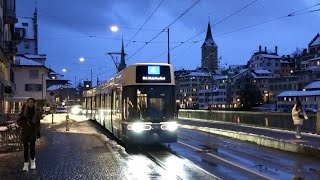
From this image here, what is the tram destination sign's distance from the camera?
747 inches

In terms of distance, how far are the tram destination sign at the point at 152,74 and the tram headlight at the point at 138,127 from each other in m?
1.75

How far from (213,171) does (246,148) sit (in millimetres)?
7297

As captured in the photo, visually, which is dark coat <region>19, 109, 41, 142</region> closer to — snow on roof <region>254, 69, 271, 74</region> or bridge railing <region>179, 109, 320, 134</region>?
bridge railing <region>179, 109, 320, 134</region>

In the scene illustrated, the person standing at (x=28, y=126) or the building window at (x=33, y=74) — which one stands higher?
the building window at (x=33, y=74)

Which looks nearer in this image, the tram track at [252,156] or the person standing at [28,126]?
the person standing at [28,126]

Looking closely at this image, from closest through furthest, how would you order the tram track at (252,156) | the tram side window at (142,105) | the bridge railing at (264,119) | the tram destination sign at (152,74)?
the tram track at (252,156), the tram side window at (142,105), the tram destination sign at (152,74), the bridge railing at (264,119)

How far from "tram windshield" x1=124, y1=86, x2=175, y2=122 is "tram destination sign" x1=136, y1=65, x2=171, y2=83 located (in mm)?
289

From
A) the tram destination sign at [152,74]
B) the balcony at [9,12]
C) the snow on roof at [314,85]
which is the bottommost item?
the tram destination sign at [152,74]

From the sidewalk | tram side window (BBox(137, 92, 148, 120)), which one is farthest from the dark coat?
tram side window (BBox(137, 92, 148, 120))

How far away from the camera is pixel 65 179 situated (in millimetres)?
11203

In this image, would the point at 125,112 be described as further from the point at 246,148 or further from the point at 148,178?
the point at 148,178

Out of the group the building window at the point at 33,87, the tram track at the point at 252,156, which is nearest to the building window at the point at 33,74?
the building window at the point at 33,87

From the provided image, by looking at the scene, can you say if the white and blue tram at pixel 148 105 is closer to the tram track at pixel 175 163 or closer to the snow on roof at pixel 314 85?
the tram track at pixel 175 163

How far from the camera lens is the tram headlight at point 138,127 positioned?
60.3ft
